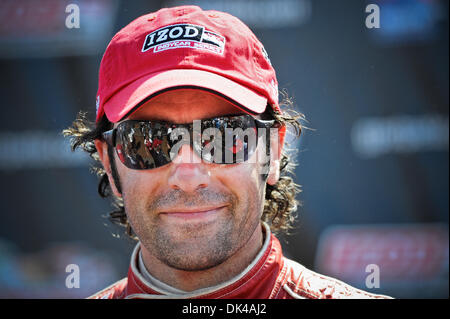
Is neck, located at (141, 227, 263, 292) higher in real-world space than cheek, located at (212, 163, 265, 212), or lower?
lower

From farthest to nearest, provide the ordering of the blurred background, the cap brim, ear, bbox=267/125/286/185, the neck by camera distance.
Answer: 1. the blurred background
2. ear, bbox=267/125/286/185
3. the neck
4. the cap brim

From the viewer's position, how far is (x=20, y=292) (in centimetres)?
276

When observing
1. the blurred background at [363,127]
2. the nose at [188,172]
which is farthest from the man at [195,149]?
the blurred background at [363,127]

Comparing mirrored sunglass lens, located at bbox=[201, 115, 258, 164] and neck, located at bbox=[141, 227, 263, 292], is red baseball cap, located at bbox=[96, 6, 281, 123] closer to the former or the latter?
mirrored sunglass lens, located at bbox=[201, 115, 258, 164]

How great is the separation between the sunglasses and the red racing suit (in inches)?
12.3

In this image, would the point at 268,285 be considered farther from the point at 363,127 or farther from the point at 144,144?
the point at 363,127

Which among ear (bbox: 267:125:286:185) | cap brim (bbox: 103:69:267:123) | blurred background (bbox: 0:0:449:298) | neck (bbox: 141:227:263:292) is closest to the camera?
cap brim (bbox: 103:69:267:123)

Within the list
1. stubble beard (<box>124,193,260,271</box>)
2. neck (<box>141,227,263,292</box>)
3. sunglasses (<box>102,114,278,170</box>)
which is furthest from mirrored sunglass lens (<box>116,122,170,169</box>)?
neck (<box>141,227,263,292</box>)

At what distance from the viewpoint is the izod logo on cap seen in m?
1.32

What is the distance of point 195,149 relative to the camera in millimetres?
1280

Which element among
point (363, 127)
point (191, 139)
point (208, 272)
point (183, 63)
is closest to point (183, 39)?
point (183, 63)
